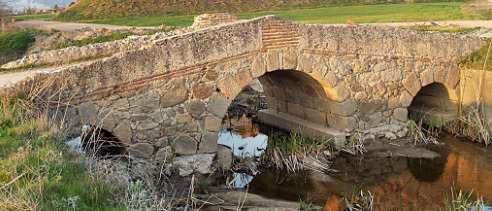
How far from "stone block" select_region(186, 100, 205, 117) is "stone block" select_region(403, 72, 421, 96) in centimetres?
421

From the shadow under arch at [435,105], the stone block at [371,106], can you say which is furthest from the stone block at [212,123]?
the shadow under arch at [435,105]

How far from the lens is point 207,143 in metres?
6.98

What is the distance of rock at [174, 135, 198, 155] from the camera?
682 centimetres

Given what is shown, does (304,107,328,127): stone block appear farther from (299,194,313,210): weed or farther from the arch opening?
(299,194,313,210): weed

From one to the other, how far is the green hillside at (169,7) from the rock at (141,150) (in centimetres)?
1744

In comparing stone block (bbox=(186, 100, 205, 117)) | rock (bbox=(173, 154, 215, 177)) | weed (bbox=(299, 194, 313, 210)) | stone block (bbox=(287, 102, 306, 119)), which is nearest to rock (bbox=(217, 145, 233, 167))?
rock (bbox=(173, 154, 215, 177))

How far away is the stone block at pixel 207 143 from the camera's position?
6.96 metres

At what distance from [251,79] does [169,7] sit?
18.9 meters

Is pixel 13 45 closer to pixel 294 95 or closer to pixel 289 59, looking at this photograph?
pixel 294 95

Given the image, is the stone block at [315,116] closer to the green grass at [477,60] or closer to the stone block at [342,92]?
the stone block at [342,92]

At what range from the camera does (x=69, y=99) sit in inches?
231

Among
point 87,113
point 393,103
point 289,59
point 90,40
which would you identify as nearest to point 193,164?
point 87,113

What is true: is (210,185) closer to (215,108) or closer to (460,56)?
(215,108)

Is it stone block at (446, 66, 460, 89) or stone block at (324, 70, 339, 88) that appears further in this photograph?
stone block at (446, 66, 460, 89)
